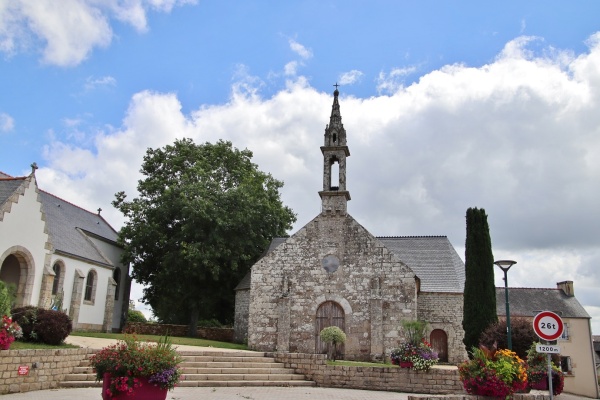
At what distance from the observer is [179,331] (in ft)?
109

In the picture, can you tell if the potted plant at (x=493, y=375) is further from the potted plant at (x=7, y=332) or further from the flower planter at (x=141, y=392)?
the potted plant at (x=7, y=332)

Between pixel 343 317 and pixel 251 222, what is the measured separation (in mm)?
10986

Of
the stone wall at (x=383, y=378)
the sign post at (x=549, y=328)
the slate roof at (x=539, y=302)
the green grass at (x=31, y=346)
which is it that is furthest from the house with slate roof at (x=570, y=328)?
the green grass at (x=31, y=346)

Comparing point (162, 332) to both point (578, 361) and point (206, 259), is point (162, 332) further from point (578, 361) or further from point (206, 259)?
point (578, 361)

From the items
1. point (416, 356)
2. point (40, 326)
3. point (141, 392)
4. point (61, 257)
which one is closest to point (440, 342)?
point (416, 356)

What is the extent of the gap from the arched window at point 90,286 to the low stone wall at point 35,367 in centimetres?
1601

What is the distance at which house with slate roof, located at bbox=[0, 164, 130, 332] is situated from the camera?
23391 millimetres

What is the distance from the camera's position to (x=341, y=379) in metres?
17.5

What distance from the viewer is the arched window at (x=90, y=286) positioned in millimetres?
30875

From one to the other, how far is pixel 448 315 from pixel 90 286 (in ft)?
71.9

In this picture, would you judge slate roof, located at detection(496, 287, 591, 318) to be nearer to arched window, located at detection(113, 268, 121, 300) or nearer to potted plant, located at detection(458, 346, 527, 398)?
potted plant, located at detection(458, 346, 527, 398)

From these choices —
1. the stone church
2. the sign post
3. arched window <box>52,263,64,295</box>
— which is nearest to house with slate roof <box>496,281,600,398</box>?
the stone church

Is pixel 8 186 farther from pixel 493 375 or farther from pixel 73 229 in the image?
pixel 493 375

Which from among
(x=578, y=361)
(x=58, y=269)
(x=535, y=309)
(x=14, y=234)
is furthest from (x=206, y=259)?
(x=578, y=361)
